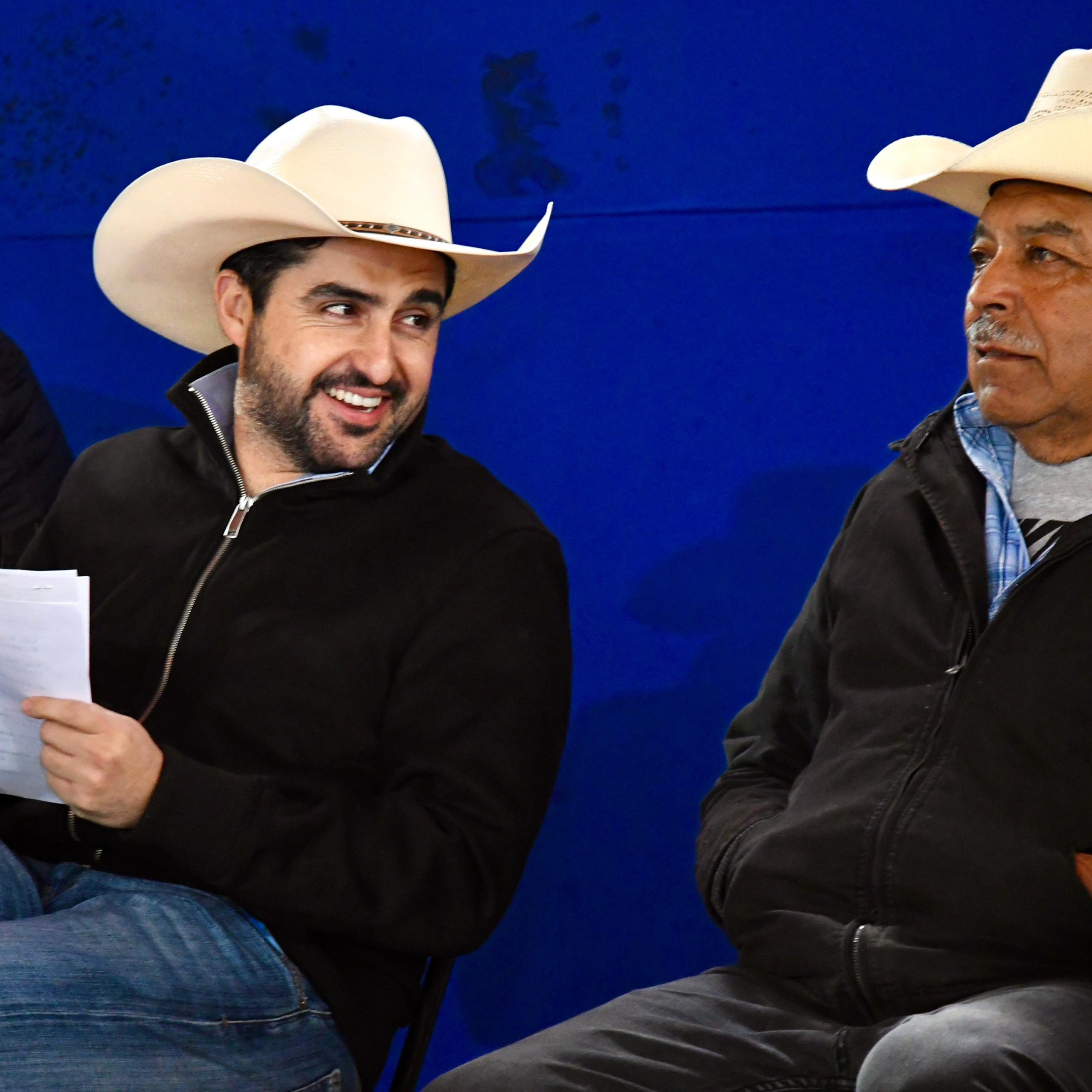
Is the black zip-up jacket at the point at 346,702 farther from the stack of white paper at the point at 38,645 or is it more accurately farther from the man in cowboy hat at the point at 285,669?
the stack of white paper at the point at 38,645

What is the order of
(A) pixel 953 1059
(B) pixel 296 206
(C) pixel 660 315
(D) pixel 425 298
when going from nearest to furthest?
(A) pixel 953 1059
(B) pixel 296 206
(D) pixel 425 298
(C) pixel 660 315

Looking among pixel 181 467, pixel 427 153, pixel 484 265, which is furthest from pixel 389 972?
pixel 427 153

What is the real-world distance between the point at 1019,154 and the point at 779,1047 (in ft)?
3.60

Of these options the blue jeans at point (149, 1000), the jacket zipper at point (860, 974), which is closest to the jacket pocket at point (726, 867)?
the jacket zipper at point (860, 974)

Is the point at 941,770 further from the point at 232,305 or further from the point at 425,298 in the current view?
the point at 232,305

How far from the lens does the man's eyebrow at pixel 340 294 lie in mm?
1980

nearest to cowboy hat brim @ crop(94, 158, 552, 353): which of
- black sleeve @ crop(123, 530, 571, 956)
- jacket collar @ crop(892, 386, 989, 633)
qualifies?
black sleeve @ crop(123, 530, 571, 956)

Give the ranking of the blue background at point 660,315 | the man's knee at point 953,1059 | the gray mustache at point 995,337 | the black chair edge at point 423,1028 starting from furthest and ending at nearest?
the blue background at point 660,315
the gray mustache at point 995,337
the black chair edge at point 423,1028
the man's knee at point 953,1059

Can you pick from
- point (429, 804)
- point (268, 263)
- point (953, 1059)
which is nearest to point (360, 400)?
point (268, 263)

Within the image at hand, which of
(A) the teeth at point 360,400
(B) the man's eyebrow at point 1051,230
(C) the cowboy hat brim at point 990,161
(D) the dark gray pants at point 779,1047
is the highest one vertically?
(C) the cowboy hat brim at point 990,161

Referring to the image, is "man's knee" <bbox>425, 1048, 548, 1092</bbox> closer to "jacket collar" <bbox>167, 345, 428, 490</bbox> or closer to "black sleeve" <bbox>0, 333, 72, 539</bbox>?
"jacket collar" <bbox>167, 345, 428, 490</bbox>

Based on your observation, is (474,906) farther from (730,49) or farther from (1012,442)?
(730,49)

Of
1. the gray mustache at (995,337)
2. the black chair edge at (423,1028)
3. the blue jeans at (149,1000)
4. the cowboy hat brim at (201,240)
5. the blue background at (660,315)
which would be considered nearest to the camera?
the blue jeans at (149,1000)

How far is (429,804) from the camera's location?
5.69 feet
